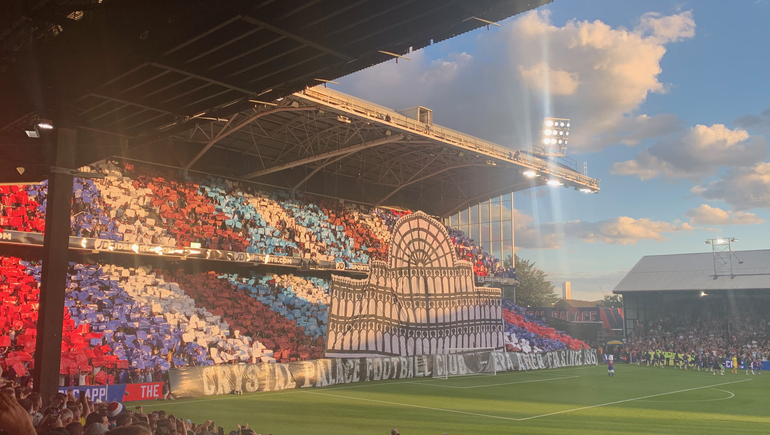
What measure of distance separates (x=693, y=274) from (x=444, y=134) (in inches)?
1418

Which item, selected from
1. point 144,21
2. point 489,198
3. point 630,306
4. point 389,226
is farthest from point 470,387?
point 630,306

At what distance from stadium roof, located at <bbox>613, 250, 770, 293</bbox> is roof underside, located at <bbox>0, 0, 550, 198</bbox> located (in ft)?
179

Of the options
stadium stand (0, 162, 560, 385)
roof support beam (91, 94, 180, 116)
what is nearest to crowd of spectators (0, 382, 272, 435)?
roof support beam (91, 94, 180, 116)

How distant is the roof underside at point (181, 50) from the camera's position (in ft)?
29.2

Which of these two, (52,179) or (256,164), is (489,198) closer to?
(256,164)

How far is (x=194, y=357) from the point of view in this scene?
998 inches

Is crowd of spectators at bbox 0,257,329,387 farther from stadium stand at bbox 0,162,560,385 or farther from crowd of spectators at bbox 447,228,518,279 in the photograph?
crowd of spectators at bbox 447,228,518,279

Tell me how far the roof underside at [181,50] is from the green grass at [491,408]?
8547 mm

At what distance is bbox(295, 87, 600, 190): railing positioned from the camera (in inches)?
1134

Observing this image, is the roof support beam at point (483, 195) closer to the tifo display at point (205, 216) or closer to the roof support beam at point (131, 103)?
the tifo display at point (205, 216)

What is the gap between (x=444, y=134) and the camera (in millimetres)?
36844

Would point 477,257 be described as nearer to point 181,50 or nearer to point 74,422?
point 181,50

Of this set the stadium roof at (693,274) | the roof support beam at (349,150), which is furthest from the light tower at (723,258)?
the roof support beam at (349,150)

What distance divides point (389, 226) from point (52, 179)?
32.9m
